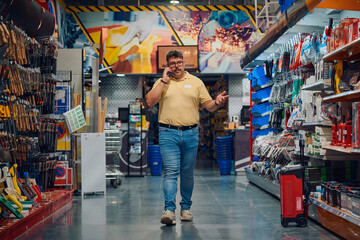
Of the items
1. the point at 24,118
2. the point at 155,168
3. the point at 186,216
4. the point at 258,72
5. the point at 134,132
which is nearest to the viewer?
the point at 186,216

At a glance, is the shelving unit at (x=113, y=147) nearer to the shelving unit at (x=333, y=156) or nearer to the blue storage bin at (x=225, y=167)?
the blue storage bin at (x=225, y=167)

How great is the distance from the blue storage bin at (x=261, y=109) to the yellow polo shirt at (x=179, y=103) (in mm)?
3436

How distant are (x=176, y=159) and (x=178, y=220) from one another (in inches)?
27.1

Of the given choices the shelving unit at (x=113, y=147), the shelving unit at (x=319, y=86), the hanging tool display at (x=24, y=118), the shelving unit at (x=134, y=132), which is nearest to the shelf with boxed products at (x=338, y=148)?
the shelving unit at (x=319, y=86)

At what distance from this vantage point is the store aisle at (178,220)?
13.6 feet

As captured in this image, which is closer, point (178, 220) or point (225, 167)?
point (178, 220)

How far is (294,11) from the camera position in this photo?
16.7 feet

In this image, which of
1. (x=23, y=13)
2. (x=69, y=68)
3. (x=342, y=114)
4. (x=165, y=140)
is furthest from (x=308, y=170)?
(x=69, y=68)

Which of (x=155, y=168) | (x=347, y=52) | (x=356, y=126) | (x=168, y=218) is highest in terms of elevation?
(x=347, y=52)

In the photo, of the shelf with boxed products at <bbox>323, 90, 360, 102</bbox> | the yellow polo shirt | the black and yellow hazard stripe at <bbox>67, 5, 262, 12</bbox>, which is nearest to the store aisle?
the yellow polo shirt

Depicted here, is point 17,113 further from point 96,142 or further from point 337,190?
point 337,190

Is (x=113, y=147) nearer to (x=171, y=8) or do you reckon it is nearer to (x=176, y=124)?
(x=176, y=124)

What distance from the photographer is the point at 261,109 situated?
8641mm

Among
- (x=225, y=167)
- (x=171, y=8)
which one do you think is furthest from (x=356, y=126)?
(x=171, y=8)
